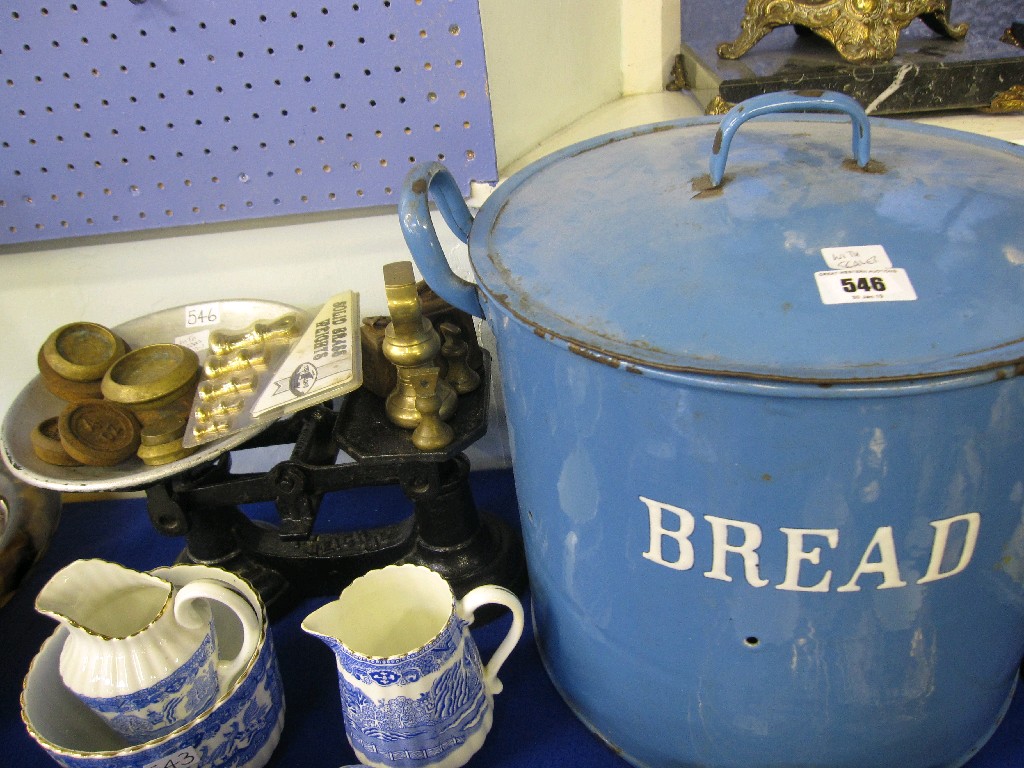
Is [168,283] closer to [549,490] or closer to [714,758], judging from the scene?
[549,490]

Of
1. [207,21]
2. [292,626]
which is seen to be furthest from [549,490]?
[207,21]

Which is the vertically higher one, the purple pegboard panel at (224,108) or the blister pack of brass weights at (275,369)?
the purple pegboard panel at (224,108)

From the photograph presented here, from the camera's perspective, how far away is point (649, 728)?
91 cm

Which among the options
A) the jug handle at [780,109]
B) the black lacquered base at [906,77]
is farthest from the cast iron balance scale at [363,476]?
the black lacquered base at [906,77]

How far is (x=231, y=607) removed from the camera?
0.94 meters

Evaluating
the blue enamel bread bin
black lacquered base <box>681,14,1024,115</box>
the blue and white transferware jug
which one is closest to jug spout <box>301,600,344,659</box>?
the blue and white transferware jug

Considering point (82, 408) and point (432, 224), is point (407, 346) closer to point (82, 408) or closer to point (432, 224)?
point (432, 224)

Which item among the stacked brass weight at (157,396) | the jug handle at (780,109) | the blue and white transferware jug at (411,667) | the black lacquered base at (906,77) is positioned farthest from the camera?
the black lacquered base at (906,77)

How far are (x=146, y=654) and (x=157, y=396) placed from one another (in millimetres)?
298

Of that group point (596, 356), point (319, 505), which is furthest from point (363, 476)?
point (596, 356)

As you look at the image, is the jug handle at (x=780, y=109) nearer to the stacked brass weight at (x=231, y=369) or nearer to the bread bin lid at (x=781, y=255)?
the bread bin lid at (x=781, y=255)

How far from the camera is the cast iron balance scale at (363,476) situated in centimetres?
98

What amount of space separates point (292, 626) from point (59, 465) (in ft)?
1.35

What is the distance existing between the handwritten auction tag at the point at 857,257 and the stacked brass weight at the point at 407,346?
1.51 feet
